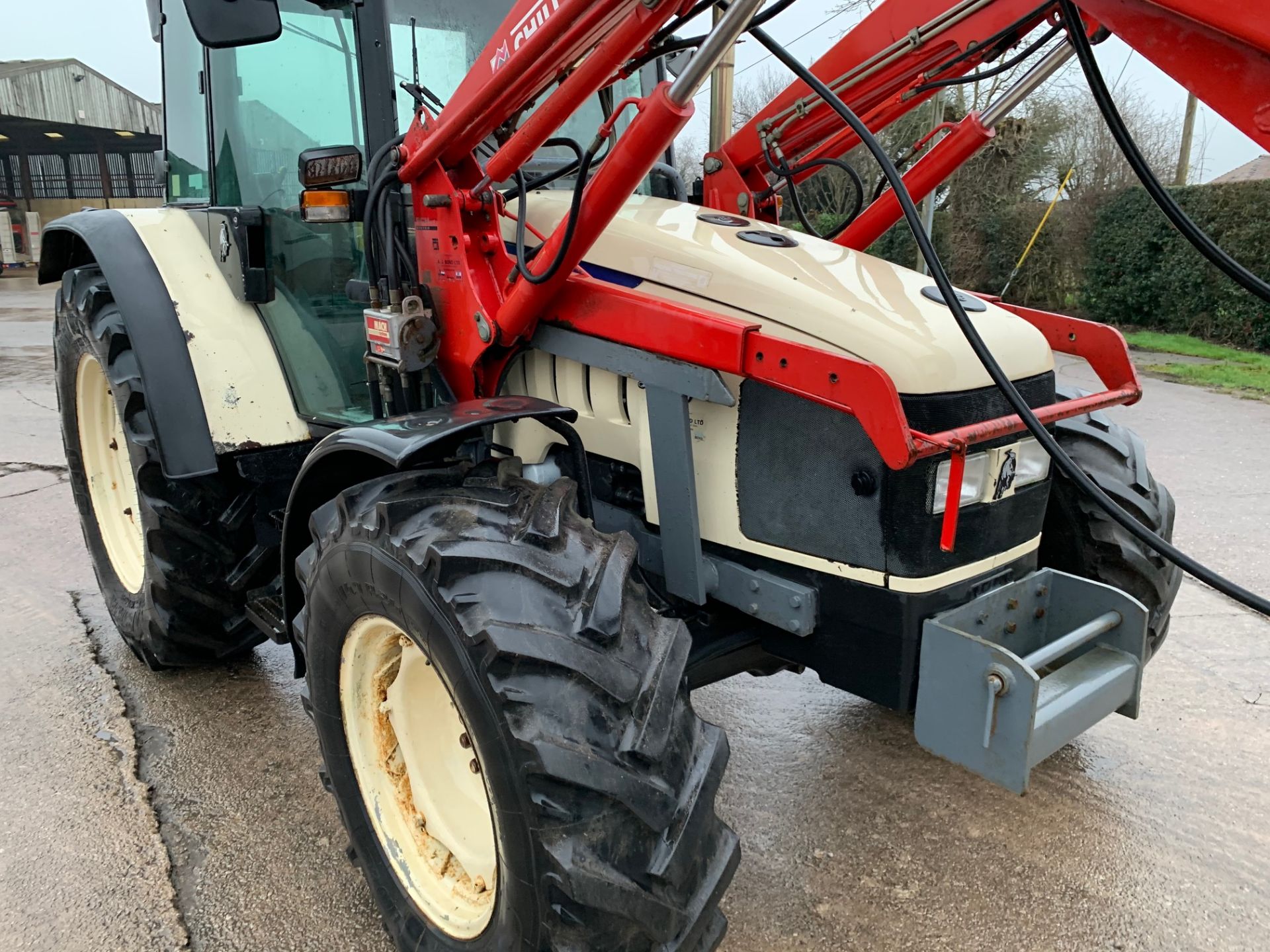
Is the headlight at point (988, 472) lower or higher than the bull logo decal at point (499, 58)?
lower

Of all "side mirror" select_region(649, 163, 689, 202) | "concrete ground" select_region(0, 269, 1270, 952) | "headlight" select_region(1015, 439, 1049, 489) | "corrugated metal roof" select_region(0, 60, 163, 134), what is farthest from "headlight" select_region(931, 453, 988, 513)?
"corrugated metal roof" select_region(0, 60, 163, 134)

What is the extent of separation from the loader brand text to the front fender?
69 cm

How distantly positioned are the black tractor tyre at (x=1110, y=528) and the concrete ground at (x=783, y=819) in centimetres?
51

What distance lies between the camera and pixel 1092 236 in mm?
13766

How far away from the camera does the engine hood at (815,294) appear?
1.89 m

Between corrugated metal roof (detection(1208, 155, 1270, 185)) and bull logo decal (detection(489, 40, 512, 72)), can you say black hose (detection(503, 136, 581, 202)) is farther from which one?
corrugated metal roof (detection(1208, 155, 1270, 185))

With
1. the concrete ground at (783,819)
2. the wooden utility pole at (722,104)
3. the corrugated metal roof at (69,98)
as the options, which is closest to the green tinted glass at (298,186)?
the concrete ground at (783,819)

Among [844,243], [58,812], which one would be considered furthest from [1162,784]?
[58,812]

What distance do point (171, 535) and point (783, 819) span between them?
1.92 meters

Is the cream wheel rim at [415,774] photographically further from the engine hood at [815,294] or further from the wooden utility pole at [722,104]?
the wooden utility pole at [722,104]

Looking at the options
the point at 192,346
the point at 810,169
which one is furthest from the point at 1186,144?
the point at 192,346

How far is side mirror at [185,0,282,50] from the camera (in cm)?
204

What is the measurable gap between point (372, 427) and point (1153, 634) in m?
2.11

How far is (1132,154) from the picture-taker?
1.57 meters
